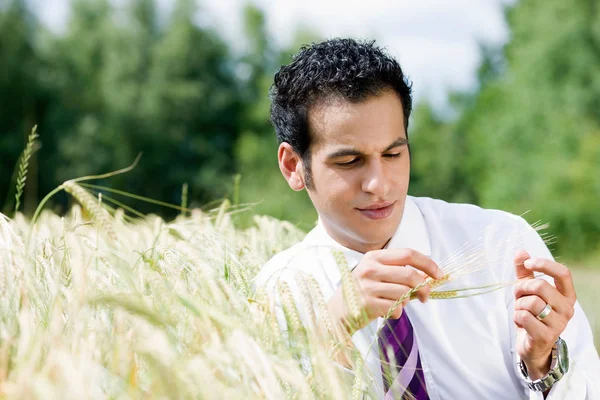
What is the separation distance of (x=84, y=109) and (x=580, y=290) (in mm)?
21784

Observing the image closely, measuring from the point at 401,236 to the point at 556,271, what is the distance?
2.11ft

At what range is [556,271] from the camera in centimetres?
169

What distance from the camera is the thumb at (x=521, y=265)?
5.75 ft

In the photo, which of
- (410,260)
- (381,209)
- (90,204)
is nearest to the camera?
(410,260)

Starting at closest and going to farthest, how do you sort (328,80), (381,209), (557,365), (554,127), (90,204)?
1. (557,365)
2. (90,204)
3. (381,209)
4. (328,80)
5. (554,127)

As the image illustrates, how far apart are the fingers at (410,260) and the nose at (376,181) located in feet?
1.48

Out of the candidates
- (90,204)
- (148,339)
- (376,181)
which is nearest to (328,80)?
(376,181)

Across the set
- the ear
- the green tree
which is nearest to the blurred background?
the green tree

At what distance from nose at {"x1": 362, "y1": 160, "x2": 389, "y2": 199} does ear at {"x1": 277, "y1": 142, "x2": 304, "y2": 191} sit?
1.44ft

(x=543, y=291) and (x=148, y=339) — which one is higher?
(x=543, y=291)

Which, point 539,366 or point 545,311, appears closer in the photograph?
point 545,311

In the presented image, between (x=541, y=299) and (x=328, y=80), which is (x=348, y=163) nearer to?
(x=328, y=80)

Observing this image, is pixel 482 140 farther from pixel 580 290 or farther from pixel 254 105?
pixel 580 290

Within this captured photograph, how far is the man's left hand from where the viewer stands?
66.8 inches
